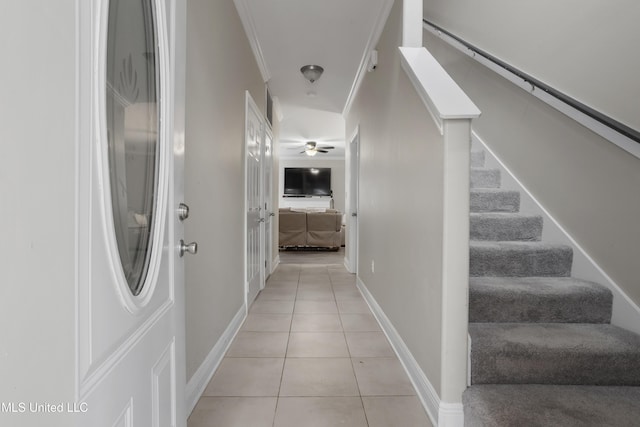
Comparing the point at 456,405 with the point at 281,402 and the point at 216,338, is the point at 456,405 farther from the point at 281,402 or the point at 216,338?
the point at 216,338

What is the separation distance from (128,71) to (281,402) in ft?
5.26

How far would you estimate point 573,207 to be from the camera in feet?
6.45

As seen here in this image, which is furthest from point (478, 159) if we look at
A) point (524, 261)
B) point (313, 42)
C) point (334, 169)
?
point (334, 169)

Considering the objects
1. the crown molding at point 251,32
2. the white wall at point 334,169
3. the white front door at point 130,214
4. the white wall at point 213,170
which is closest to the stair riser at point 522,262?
the white wall at point 213,170

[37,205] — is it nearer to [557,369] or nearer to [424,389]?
[424,389]

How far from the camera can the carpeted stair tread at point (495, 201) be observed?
2.43 m

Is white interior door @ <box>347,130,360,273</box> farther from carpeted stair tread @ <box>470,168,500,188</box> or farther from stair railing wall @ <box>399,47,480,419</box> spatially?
stair railing wall @ <box>399,47,480,419</box>

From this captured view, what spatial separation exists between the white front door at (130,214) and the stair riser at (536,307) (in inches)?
57.9

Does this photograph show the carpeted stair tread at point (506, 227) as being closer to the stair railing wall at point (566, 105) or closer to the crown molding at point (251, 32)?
the stair railing wall at point (566, 105)

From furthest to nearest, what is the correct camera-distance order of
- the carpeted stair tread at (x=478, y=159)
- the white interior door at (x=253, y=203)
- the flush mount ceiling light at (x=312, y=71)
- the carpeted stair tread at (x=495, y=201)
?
the flush mount ceiling light at (x=312, y=71), the white interior door at (x=253, y=203), the carpeted stair tread at (x=478, y=159), the carpeted stair tread at (x=495, y=201)

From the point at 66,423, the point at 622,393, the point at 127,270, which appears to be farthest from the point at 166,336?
the point at 622,393

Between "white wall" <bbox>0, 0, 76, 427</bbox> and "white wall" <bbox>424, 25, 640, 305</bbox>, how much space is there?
2.24 metres

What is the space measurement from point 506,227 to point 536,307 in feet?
2.21

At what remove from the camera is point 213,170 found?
1.99 metres
